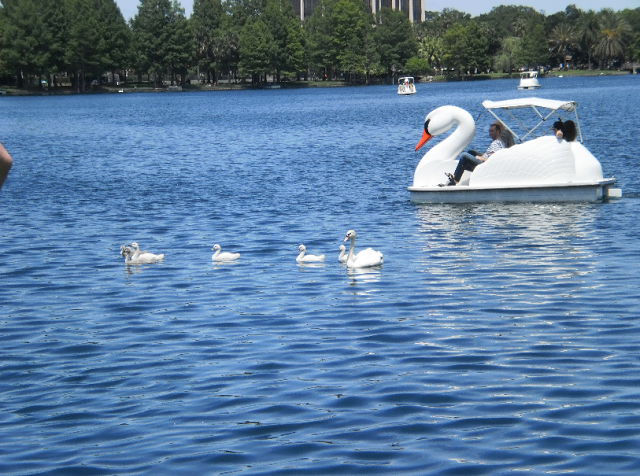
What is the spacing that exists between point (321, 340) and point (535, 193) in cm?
1148

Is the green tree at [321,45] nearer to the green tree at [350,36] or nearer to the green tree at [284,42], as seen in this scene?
the green tree at [350,36]

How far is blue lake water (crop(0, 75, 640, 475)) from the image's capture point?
7.83 m

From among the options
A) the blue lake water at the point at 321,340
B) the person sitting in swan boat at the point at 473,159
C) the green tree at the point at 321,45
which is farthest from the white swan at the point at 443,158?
the green tree at the point at 321,45

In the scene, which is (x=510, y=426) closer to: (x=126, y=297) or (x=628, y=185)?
(x=126, y=297)

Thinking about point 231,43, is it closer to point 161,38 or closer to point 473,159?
point 161,38

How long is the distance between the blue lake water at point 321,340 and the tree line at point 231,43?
125776 millimetres

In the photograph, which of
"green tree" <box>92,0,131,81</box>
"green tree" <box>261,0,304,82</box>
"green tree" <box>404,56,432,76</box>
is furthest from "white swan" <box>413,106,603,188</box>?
"green tree" <box>404,56,432,76</box>

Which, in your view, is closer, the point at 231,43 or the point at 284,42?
the point at 231,43

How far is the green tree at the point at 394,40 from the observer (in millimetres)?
182625

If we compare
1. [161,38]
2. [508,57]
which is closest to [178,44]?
[161,38]

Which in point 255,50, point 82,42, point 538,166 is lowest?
point 538,166

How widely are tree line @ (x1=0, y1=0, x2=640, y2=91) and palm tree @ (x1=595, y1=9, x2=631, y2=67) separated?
0.21 meters

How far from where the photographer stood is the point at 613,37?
195750mm

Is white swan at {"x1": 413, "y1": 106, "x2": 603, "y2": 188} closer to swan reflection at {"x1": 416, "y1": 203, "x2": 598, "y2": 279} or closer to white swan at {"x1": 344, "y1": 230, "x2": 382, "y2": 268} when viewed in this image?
swan reflection at {"x1": 416, "y1": 203, "x2": 598, "y2": 279}
